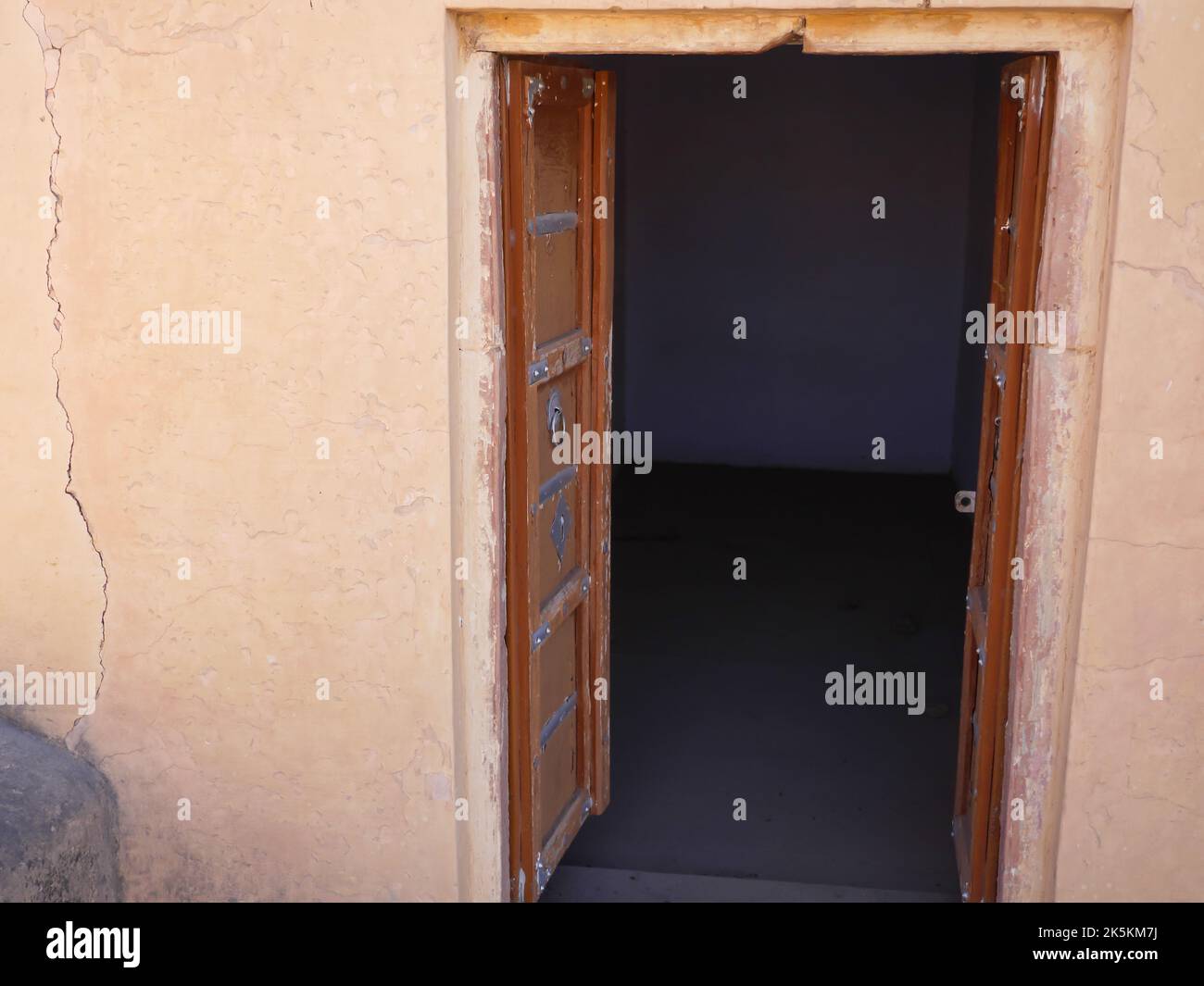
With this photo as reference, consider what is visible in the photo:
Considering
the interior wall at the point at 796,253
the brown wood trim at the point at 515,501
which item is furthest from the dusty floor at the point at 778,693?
the interior wall at the point at 796,253

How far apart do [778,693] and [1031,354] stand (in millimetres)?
2681

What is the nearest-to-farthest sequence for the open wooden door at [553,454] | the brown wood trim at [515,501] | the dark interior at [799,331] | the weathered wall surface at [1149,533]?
the weathered wall surface at [1149,533] < the brown wood trim at [515,501] < the open wooden door at [553,454] < the dark interior at [799,331]

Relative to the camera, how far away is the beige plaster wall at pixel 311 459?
2.94 m

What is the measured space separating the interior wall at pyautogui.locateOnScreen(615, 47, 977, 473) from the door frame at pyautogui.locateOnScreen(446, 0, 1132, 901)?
6051mm

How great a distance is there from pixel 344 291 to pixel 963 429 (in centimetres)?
622

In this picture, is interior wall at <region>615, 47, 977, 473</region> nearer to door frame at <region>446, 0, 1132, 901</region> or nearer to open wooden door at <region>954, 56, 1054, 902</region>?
open wooden door at <region>954, 56, 1054, 902</region>

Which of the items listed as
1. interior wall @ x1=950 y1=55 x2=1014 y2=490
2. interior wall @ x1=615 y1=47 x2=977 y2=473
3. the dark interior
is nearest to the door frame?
the dark interior

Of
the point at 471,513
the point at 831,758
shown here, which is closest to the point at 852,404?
the point at 831,758

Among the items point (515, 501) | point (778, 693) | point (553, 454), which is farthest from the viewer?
point (778, 693)

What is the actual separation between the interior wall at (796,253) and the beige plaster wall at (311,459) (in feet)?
20.0

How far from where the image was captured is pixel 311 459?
3.24m

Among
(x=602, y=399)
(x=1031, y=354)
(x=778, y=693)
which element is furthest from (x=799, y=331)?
(x=1031, y=354)

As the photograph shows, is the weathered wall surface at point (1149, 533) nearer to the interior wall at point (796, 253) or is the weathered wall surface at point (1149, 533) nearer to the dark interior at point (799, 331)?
the dark interior at point (799, 331)

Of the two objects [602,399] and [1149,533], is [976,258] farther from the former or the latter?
[1149,533]
